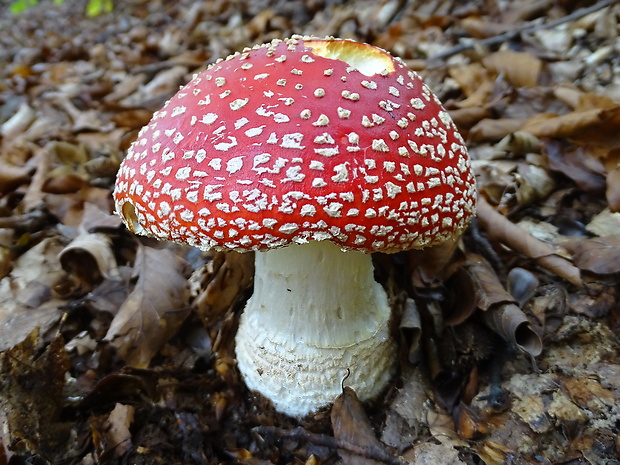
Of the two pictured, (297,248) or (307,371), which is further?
(307,371)

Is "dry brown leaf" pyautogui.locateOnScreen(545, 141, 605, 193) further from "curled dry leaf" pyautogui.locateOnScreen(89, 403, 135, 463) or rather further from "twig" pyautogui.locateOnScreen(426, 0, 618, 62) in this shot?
"curled dry leaf" pyautogui.locateOnScreen(89, 403, 135, 463)

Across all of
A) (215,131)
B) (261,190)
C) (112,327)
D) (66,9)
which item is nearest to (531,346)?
(261,190)

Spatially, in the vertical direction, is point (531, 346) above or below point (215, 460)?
above

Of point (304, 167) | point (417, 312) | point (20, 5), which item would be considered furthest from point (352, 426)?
point (20, 5)

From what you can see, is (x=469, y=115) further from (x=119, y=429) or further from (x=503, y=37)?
(x=119, y=429)

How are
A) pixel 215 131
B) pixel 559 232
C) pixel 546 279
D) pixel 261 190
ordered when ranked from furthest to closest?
pixel 559 232
pixel 546 279
pixel 215 131
pixel 261 190

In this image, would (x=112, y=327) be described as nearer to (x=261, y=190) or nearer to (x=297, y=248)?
(x=297, y=248)

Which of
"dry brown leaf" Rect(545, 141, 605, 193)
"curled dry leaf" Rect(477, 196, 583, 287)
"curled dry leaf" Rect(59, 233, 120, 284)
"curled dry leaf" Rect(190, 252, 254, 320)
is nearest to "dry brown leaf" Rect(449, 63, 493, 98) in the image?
"dry brown leaf" Rect(545, 141, 605, 193)
